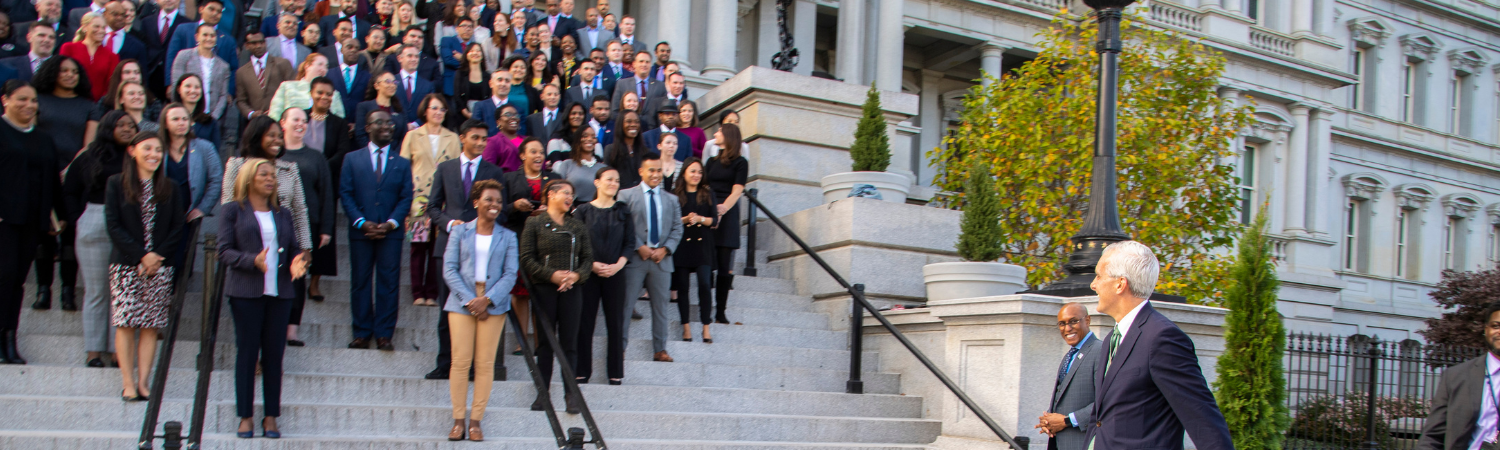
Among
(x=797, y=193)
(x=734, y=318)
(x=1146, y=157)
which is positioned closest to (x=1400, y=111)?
(x=1146, y=157)

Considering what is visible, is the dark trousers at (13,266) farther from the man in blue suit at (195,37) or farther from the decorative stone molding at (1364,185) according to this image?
the decorative stone molding at (1364,185)

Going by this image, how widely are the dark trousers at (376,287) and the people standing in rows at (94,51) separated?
9.13ft

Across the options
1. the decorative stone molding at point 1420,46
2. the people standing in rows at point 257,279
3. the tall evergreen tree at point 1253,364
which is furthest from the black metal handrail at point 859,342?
the decorative stone molding at point 1420,46

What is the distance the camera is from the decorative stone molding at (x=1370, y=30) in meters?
31.8

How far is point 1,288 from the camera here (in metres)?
6.90

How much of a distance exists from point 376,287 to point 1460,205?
116ft

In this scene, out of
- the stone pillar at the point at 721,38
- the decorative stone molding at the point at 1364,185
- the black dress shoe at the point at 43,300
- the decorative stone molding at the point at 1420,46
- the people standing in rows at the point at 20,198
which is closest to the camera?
the people standing in rows at the point at 20,198

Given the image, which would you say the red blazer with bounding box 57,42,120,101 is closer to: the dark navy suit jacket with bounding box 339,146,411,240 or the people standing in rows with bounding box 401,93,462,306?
the dark navy suit jacket with bounding box 339,146,411,240

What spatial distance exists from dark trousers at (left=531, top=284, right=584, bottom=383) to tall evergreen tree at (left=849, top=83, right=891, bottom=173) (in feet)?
14.2

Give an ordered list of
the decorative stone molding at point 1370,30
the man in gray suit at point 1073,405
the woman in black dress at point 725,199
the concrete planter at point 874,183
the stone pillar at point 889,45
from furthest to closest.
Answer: the decorative stone molding at point 1370,30, the stone pillar at point 889,45, the concrete planter at point 874,183, the woman in black dress at point 725,199, the man in gray suit at point 1073,405

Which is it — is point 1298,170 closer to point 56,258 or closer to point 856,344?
point 856,344

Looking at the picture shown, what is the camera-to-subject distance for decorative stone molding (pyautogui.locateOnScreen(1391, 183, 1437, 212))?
32656 mm

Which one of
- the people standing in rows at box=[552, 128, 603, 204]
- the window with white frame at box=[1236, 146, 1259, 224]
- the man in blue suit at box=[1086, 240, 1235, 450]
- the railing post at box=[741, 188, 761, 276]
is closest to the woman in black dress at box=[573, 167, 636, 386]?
the people standing in rows at box=[552, 128, 603, 204]

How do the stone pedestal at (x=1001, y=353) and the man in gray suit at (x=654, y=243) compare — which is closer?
the stone pedestal at (x=1001, y=353)
